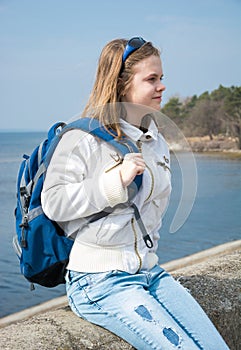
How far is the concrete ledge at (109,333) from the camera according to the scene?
2279mm

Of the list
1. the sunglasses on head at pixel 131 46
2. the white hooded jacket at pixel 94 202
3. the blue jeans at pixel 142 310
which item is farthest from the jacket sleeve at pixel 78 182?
the sunglasses on head at pixel 131 46

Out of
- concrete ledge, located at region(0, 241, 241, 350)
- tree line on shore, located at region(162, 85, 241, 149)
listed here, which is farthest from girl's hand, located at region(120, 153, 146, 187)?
tree line on shore, located at region(162, 85, 241, 149)

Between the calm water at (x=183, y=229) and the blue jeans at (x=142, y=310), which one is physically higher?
the blue jeans at (x=142, y=310)

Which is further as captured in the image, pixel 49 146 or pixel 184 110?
pixel 184 110

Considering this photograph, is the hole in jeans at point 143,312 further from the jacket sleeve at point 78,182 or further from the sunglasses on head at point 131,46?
the sunglasses on head at point 131,46

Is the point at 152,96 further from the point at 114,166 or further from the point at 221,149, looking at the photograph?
the point at 221,149

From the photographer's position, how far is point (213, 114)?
45.2m

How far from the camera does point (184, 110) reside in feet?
157

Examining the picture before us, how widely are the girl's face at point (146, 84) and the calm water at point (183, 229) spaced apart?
301 millimetres

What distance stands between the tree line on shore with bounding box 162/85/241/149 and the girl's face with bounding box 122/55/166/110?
40.7 metres

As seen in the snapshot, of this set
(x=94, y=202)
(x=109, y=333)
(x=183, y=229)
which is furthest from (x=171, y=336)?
(x=183, y=229)

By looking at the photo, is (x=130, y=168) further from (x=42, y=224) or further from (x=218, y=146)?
(x=218, y=146)

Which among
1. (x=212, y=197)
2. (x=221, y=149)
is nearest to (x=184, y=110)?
(x=221, y=149)

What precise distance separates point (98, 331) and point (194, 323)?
15.1 inches
